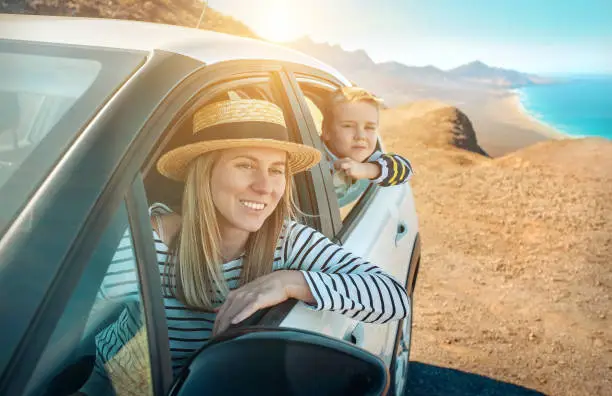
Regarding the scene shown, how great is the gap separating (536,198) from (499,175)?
4.89ft

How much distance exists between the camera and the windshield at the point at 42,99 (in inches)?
43.1

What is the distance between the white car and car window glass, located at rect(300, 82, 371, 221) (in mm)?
919

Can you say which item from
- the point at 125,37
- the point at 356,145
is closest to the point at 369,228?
the point at 356,145

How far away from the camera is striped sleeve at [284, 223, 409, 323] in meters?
1.77

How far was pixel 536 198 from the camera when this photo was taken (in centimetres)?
879

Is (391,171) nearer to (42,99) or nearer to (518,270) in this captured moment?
(42,99)

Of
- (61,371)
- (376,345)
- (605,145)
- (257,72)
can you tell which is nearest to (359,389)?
(61,371)

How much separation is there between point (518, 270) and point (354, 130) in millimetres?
3536

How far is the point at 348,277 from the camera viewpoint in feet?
6.00

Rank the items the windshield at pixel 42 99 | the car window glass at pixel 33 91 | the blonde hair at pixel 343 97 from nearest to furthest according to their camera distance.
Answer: the windshield at pixel 42 99 → the car window glass at pixel 33 91 → the blonde hair at pixel 343 97

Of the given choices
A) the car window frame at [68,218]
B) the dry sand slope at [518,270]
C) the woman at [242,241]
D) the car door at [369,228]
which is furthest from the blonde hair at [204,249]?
the dry sand slope at [518,270]

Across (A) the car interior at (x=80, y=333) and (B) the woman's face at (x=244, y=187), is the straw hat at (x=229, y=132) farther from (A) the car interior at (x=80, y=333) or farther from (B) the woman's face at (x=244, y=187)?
(A) the car interior at (x=80, y=333)

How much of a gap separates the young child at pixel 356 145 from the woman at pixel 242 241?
917mm

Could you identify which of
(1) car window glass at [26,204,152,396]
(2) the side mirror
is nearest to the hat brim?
(1) car window glass at [26,204,152,396]
